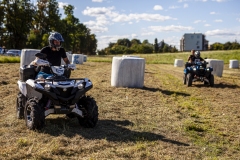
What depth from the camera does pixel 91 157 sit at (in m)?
4.76

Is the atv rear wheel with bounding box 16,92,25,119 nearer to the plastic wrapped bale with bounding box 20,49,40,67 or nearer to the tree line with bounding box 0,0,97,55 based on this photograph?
the plastic wrapped bale with bounding box 20,49,40,67

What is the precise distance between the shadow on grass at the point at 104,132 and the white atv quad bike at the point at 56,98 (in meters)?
0.20

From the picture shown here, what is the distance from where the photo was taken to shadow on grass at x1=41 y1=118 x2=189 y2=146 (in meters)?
5.85

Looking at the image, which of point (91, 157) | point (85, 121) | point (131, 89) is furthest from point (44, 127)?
point (131, 89)

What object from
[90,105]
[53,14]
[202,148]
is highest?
[53,14]

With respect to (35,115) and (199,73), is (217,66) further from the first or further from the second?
(35,115)

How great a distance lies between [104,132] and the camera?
245 inches

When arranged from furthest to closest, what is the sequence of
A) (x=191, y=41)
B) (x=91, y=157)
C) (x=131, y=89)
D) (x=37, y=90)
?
(x=191, y=41)
(x=131, y=89)
(x=37, y=90)
(x=91, y=157)

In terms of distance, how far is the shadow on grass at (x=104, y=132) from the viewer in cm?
585

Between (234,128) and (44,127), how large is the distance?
145 inches

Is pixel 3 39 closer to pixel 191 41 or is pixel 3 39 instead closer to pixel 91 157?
pixel 91 157

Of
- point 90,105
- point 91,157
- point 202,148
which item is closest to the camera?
point 91,157

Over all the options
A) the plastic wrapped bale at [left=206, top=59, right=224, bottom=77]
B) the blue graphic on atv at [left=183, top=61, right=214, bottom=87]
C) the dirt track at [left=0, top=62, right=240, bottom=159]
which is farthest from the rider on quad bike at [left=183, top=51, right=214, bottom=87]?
the plastic wrapped bale at [left=206, top=59, right=224, bottom=77]

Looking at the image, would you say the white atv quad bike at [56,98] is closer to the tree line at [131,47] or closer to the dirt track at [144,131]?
the dirt track at [144,131]
